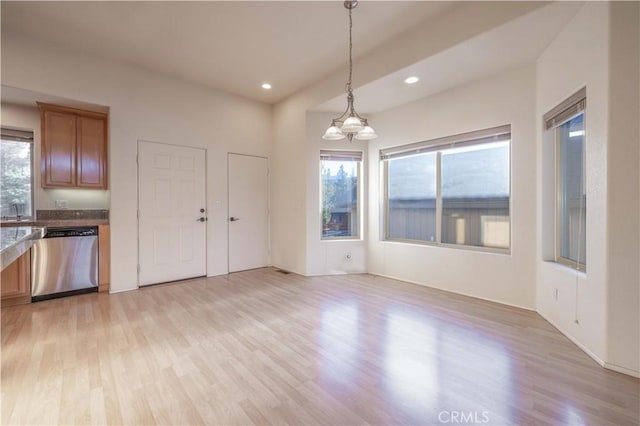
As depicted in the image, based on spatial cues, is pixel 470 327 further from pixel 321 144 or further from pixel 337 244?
pixel 321 144

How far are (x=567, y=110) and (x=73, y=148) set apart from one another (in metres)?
5.81

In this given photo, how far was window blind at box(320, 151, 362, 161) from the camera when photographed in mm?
4698

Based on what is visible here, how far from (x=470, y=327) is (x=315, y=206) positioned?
277 cm

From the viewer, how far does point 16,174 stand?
3883 mm

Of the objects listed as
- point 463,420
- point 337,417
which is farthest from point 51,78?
point 463,420

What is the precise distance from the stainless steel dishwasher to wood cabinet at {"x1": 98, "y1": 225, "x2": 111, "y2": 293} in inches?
1.7

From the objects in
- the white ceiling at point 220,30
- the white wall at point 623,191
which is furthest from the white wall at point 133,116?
the white wall at point 623,191

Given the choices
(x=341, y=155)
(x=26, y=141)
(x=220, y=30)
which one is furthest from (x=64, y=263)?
(x=341, y=155)

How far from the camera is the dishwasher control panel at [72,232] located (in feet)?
11.3

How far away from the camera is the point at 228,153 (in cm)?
480

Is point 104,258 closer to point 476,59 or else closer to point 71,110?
point 71,110

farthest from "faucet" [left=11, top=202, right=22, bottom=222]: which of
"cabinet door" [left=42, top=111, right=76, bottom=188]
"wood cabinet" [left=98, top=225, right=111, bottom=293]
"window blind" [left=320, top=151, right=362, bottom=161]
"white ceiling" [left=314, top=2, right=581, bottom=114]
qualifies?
"white ceiling" [left=314, top=2, right=581, bottom=114]

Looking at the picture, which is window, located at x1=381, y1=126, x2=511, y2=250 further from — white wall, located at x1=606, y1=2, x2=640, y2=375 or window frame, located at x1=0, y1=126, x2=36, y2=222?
window frame, located at x1=0, y1=126, x2=36, y2=222

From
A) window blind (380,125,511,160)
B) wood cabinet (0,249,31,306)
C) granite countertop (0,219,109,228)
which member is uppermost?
window blind (380,125,511,160)
